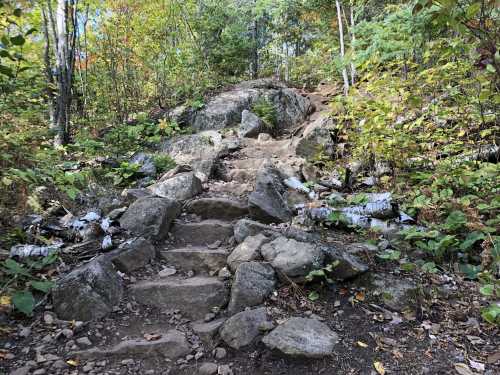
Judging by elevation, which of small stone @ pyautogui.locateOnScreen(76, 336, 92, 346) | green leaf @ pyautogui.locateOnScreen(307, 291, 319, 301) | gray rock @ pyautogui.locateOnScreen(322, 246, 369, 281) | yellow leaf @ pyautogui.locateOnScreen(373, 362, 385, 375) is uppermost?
gray rock @ pyautogui.locateOnScreen(322, 246, 369, 281)

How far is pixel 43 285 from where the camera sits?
2773mm

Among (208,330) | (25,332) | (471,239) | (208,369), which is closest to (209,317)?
(208,330)

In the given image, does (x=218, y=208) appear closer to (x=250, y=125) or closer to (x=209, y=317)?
(x=209, y=317)

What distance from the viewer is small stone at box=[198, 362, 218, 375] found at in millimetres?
2348

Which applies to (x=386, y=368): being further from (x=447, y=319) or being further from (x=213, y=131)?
(x=213, y=131)

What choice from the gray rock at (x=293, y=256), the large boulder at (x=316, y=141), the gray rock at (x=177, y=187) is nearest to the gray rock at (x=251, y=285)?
the gray rock at (x=293, y=256)

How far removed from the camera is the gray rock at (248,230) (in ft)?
12.4

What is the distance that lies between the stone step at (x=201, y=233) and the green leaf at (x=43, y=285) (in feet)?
4.70

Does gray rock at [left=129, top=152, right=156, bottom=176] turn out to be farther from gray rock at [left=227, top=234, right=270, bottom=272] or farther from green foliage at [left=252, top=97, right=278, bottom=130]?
green foliage at [left=252, top=97, right=278, bottom=130]

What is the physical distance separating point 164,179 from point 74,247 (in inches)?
74.0

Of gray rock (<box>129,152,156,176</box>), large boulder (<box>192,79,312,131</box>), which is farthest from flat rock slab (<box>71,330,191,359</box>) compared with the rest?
large boulder (<box>192,79,312,131</box>)

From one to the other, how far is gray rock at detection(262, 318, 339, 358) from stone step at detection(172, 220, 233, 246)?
1.64 metres

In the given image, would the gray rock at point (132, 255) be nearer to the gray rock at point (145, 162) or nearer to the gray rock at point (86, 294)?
the gray rock at point (86, 294)

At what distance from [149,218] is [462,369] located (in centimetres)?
312
